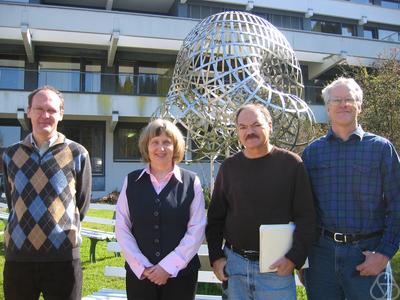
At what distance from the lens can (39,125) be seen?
3.23 metres

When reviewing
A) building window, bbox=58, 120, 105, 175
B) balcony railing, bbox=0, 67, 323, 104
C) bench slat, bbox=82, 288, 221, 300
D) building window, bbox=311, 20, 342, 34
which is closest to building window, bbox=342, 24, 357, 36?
building window, bbox=311, 20, 342, 34

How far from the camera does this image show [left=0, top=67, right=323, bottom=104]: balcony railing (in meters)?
20.0

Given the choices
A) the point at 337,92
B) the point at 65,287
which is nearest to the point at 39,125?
the point at 65,287

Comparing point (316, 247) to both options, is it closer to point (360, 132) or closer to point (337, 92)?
point (360, 132)

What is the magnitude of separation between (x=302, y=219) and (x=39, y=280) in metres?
1.79

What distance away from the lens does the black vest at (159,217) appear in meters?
3.03

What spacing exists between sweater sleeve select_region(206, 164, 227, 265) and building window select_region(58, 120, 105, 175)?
19441 mm

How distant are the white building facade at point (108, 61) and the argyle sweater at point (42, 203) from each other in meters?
15.4

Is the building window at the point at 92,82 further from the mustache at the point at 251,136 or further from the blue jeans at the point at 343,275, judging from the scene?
the blue jeans at the point at 343,275

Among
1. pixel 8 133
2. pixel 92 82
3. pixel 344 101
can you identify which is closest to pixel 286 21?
pixel 92 82

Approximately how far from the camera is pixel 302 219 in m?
2.90

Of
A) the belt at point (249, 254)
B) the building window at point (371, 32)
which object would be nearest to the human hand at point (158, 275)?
the belt at point (249, 254)

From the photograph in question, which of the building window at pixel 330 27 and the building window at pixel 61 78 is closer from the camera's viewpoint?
the building window at pixel 61 78

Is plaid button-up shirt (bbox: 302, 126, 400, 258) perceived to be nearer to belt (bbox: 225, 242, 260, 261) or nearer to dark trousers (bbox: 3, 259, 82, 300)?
belt (bbox: 225, 242, 260, 261)
